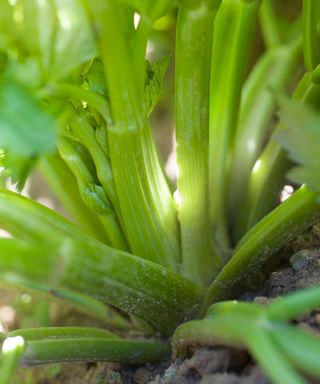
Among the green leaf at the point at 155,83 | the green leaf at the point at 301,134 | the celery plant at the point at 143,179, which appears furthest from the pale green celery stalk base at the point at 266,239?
the green leaf at the point at 155,83

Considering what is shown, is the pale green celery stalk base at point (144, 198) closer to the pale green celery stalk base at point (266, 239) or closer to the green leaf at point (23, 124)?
the pale green celery stalk base at point (266, 239)

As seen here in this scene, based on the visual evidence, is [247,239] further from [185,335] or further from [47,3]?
[47,3]

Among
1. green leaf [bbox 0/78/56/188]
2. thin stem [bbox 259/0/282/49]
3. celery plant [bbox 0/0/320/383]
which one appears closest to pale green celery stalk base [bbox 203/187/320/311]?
celery plant [bbox 0/0/320/383]

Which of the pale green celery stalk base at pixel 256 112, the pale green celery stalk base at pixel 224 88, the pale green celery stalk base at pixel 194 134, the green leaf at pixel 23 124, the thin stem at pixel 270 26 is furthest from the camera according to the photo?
the thin stem at pixel 270 26

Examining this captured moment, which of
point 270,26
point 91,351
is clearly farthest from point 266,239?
point 270,26

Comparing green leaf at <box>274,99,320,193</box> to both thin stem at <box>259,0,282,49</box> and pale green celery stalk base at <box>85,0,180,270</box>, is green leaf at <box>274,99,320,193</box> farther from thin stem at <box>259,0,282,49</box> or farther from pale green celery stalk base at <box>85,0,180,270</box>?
thin stem at <box>259,0,282,49</box>

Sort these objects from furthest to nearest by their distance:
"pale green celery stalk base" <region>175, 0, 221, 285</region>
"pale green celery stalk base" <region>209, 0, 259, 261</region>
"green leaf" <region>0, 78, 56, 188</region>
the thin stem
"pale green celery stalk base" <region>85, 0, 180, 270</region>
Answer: the thin stem → "pale green celery stalk base" <region>209, 0, 259, 261</region> → "pale green celery stalk base" <region>175, 0, 221, 285</region> → "pale green celery stalk base" <region>85, 0, 180, 270</region> → "green leaf" <region>0, 78, 56, 188</region>

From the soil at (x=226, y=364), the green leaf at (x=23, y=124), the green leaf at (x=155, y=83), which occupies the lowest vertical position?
the soil at (x=226, y=364)
